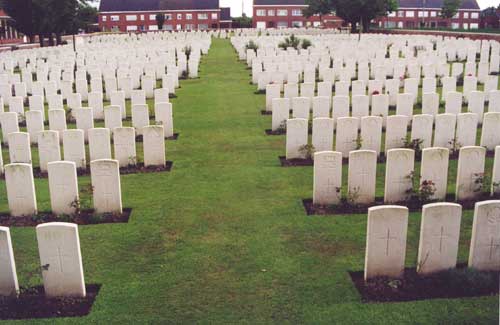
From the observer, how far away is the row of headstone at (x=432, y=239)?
15.9ft

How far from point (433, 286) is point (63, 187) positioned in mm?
4467

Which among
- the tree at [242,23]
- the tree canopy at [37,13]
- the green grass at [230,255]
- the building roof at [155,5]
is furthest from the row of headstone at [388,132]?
the tree at [242,23]

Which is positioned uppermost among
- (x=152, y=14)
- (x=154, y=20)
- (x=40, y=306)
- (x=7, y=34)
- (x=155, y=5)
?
(x=155, y=5)

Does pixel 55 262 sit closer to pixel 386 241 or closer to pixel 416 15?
pixel 386 241

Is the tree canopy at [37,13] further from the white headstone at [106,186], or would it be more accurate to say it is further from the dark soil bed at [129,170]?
the white headstone at [106,186]

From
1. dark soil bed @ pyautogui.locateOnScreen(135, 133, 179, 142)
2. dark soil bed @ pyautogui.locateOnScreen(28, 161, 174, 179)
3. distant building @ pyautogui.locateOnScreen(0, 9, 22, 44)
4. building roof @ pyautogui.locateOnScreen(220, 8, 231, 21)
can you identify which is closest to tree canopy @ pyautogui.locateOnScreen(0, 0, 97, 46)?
distant building @ pyautogui.locateOnScreen(0, 9, 22, 44)

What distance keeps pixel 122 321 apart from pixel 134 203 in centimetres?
303

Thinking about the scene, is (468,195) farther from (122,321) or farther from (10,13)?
(10,13)

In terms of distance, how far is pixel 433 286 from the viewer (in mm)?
5020

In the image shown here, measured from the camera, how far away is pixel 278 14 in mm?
91125

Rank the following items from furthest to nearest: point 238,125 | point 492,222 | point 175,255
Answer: point 238,125
point 175,255
point 492,222

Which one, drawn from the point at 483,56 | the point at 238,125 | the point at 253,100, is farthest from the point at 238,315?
the point at 483,56

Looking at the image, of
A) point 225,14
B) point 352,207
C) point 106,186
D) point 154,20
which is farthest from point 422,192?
point 225,14

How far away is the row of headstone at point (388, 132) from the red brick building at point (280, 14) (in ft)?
276
